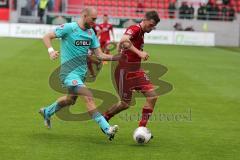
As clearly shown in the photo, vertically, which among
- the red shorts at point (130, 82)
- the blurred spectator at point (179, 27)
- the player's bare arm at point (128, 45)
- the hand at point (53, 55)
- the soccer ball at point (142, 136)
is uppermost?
the player's bare arm at point (128, 45)

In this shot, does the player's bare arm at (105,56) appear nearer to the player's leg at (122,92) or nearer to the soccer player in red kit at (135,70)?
the soccer player in red kit at (135,70)

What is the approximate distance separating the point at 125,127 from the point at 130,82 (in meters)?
1.38

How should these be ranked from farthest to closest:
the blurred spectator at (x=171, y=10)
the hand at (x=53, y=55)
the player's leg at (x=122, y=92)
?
the blurred spectator at (x=171, y=10) → the player's leg at (x=122, y=92) → the hand at (x=53, y=55)

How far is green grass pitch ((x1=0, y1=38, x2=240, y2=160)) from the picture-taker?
10.1m

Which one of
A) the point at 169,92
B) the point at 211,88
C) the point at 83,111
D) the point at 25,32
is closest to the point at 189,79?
the point at 211,88

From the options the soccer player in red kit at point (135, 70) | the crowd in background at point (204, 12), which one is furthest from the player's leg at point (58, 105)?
the crowd in background at point (204, 12)

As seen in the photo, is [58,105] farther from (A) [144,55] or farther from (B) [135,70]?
(A) [144,55]

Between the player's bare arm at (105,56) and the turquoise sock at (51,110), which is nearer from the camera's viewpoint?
the player's bare arm at (105,56)

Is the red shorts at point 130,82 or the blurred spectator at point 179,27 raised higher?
the red shorts at point 130,82

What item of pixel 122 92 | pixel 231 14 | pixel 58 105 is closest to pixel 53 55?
pixel 58 105

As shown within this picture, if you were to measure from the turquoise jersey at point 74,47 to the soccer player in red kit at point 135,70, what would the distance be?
631 millimetres

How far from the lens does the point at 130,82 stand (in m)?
11.7

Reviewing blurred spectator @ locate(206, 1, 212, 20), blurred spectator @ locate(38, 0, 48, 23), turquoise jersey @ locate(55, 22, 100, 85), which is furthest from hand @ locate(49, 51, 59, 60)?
blurred spectator @ locate(206, 1, 212, 20)

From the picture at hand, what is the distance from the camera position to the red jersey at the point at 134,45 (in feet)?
36.7
